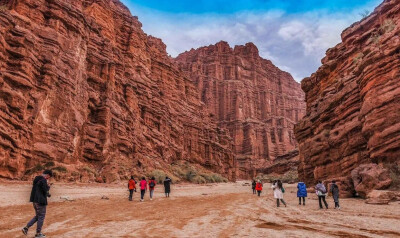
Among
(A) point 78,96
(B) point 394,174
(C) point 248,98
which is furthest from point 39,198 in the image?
(C) point 248,98

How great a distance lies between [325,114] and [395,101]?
396 inches

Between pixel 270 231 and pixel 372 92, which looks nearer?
pixel 270 231

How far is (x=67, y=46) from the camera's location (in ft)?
123

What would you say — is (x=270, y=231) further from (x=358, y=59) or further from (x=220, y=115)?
(x=220, y=115)

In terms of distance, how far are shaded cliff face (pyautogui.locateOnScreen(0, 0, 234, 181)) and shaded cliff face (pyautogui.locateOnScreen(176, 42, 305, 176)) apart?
2472 inches

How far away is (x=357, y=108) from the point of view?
22656 mm

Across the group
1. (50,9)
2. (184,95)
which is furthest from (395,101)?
(184,95)

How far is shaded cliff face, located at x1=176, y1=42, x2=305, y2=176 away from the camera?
439ft

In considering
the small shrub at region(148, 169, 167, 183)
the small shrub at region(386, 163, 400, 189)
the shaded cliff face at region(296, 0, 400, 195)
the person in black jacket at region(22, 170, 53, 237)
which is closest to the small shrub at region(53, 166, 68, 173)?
the small shrub at region(148, 169, 167, 183)

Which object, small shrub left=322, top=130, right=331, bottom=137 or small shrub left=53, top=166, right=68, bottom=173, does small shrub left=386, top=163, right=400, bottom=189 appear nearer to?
small shrub left=322, top=130, right=331, bottom=137

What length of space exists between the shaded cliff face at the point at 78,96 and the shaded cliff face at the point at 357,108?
79.6 ft

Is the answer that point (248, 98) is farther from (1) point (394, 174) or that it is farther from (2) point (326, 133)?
(1) point (394, 174)

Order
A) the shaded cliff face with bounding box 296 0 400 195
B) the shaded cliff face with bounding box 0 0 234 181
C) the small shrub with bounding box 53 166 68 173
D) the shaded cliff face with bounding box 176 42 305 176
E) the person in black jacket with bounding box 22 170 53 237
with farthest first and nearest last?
the shaded cliff face with bounding box 176 42 305 176 < the small shrub with bounding box 53 166 68 173 < the shaded cliff face with bounding box 0 0 234 181 < the shaded cliff face with bounding box 296 0 400 195 < the person in black jacket with bounding box 22 170 53 237

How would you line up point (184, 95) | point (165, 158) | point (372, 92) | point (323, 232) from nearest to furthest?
point (323, 232) < point (372, 92) < point (165, 158) < point (184, 95)
